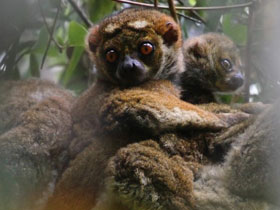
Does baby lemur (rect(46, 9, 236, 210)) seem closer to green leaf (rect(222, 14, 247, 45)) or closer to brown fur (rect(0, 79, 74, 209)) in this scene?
brown fur (rect(0, 79, 74, 209))

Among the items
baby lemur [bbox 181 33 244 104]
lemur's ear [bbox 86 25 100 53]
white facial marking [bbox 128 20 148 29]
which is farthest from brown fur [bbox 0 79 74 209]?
baby lemur [bbox 181 33 244 104]

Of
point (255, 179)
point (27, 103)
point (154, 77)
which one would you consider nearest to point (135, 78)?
point (154, 77)

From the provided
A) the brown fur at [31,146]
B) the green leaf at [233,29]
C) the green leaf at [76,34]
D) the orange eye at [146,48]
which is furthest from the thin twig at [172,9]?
the brown fur at [31,146]

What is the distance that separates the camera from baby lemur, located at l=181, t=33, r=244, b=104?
208 inches

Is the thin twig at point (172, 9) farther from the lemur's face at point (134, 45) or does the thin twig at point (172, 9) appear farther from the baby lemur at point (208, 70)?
the baby lemur at point (208, 70)

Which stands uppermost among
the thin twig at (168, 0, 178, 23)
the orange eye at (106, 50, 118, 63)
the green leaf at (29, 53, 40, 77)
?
the thin twig at (168, 0, 178, 23)

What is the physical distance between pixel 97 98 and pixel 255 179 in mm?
1865

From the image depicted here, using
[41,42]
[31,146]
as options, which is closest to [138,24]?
[41,42]

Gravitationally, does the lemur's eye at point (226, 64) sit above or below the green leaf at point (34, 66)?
above

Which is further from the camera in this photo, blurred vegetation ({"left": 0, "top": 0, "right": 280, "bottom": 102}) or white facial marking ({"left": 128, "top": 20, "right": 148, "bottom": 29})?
blurred vegetation ({"left": 0, "top": 0, "right": 280, "bottom": 102})

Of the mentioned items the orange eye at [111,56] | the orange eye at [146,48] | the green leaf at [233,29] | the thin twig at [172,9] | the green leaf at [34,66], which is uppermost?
the thin twig at [172,9]

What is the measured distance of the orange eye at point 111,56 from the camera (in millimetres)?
4836

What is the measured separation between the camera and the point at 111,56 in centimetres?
486

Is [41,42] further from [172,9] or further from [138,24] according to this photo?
[172,9]
